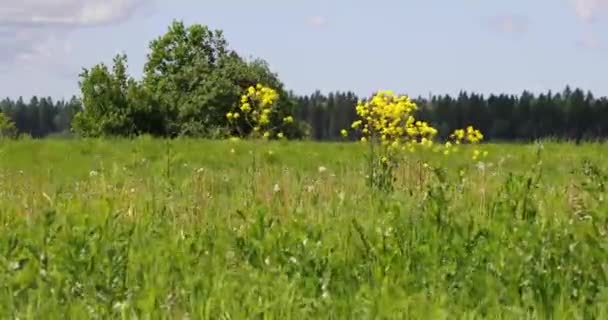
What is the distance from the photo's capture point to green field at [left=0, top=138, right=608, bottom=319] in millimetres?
4324

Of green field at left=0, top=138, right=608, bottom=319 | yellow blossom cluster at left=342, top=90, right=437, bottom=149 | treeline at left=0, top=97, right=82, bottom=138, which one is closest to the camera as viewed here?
green field at left=0, top=138, right=608, bottom=319

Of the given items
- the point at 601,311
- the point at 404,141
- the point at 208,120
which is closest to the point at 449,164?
the point at 404,141

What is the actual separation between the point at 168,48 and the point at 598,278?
189 feet

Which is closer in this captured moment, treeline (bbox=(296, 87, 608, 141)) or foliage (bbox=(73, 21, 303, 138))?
foliage (bbox=(73, 21, 303, 138))

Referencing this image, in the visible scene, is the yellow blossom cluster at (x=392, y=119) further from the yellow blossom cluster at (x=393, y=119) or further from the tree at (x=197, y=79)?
the tree at (x=197, y=79)

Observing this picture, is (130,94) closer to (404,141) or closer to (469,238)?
(404,141)

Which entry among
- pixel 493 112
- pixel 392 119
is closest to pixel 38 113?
pixel 493 112

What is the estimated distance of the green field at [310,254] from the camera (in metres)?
4.32

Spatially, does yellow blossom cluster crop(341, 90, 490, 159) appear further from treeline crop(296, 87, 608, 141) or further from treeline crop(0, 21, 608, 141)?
treeline crop(296, 87, 608, 141)

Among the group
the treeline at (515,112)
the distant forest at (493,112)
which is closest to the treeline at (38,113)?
the distant forest at (493,112)

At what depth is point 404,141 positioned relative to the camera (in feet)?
42.8

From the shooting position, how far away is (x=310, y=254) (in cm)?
499

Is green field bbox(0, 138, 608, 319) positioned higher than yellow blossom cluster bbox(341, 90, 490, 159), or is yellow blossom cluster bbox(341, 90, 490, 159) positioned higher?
yellow blossom cluster bbox(341, 90, 490, 159)

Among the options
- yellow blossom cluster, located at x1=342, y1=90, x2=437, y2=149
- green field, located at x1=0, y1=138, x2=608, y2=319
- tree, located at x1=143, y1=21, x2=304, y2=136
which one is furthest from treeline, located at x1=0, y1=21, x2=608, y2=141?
green field, located at x1=0, y1=138, x2=608, y2=319
